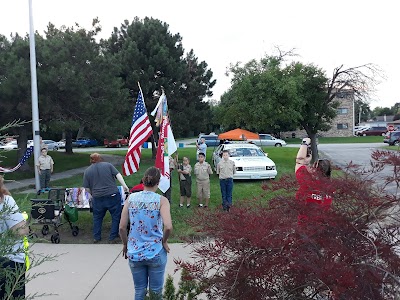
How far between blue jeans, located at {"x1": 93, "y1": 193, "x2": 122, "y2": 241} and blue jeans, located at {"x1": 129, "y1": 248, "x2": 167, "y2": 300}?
12.6 ft

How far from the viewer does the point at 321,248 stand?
2.87 m

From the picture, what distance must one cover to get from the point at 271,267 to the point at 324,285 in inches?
14.8

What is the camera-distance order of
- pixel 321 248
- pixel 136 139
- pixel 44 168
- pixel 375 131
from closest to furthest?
pixel 321 248
pixel 136 139
pixel 44 168
pixel 375 131

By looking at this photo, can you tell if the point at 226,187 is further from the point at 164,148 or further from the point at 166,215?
the point at 166,215

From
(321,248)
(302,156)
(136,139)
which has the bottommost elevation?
(321,248)

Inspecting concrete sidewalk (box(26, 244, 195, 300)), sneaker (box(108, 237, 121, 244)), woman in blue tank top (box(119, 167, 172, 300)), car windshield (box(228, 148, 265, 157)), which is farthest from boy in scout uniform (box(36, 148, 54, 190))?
woman in blue tank top (box(119, 167, 172, 300))

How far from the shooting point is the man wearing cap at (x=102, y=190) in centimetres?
756

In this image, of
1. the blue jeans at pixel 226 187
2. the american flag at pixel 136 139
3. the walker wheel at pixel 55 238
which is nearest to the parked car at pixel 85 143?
the blue jeans at pixel 226 187

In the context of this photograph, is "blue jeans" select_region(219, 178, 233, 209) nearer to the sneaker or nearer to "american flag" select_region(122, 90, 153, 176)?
"american flag" select_region(122, 90, 153, 176)

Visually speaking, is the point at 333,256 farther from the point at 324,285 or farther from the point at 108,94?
the point at 108,94

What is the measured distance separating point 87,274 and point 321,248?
4115 mm

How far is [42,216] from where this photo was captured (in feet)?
24.5

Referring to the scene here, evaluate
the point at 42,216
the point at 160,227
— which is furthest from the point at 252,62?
the point at 160,227

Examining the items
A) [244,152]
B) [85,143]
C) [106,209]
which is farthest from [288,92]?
[85,143]
